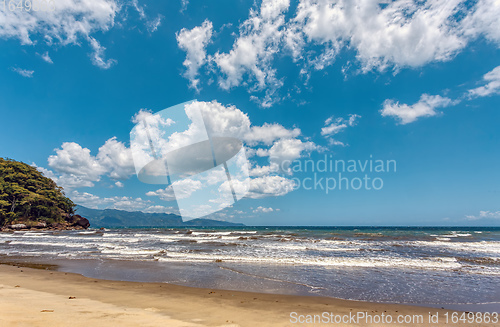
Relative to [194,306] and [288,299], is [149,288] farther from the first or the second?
[288,299]

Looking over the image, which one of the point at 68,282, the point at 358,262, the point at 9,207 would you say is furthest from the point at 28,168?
the point at 358,262

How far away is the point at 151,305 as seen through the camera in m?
5.94

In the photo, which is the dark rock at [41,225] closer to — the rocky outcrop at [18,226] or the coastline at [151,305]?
the rocky outcrop at [18,226]

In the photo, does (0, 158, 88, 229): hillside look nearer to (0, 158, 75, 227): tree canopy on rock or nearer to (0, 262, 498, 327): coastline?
(0, 158, 75, 227): tree canopy on rock

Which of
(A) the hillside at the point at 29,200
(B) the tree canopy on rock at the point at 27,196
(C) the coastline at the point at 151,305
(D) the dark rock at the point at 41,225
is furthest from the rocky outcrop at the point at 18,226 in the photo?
(C) the coastline at the point at 151,305

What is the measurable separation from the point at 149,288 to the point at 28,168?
228 ft

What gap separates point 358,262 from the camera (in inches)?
532

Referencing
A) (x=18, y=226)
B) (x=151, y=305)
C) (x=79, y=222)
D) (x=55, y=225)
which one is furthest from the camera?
(x=79, y=222)

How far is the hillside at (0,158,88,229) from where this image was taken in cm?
4569

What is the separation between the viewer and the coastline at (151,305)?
14.2ft

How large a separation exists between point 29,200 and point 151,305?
5967cm

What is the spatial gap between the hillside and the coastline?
52732 mm

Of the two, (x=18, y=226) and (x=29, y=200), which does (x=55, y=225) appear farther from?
(x=29, y=200)

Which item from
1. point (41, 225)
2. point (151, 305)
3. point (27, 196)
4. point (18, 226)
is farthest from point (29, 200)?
point (151, 305)
